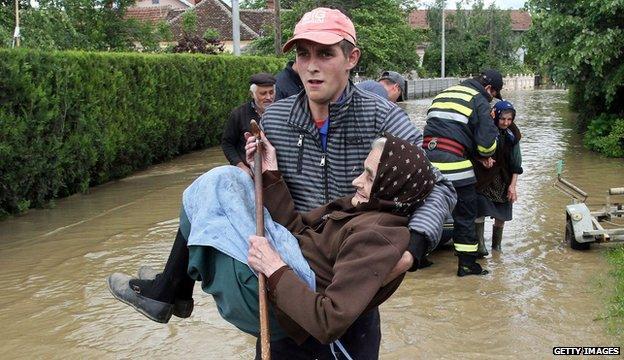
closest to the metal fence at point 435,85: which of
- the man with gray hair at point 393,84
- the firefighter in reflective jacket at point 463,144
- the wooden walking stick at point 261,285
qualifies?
the man with gray hair at point 393,84

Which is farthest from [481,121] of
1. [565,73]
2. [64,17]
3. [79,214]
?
[64,17]

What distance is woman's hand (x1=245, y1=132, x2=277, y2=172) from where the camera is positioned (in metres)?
2.82

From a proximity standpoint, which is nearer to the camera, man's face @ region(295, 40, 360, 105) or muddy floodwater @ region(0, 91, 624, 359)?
man's face @ region(295, 40, 360, 105)

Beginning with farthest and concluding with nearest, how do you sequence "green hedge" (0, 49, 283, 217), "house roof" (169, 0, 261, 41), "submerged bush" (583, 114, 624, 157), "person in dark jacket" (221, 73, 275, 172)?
1. "house roof" (169, 0, 261, 41)
2. "submerged bush" (583, 114, 624, 157)
3. "green hedge" (0, 49, 283, 217)
4. "person in dark jacket" (221, 73, 275, 172)

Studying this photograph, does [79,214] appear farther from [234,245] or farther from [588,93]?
[588,93]

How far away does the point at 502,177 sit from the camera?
24.5ft

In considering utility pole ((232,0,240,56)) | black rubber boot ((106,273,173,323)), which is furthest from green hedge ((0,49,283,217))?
black rubber boot ((106,273,173,323))

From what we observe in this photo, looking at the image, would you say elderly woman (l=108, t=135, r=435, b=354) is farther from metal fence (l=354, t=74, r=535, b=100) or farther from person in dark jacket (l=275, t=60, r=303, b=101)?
metal fence (l=354, t=74, r=535, b=100)

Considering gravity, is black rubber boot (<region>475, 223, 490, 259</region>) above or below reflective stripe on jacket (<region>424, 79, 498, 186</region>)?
below

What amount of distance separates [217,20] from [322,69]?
51.9 m

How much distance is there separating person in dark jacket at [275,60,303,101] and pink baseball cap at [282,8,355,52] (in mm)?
2676

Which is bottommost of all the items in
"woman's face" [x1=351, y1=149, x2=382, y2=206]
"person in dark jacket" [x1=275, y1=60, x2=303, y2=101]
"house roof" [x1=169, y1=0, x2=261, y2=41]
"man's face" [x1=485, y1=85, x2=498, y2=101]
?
"woman's face" [x1=351, y1=149, x2=382, y2=206]

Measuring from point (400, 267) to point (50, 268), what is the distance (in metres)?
5.60

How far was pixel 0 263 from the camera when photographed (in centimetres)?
739
